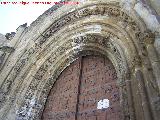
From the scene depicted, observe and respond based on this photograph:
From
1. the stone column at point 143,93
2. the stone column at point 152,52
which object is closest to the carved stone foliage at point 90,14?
the stone column at point 152,52

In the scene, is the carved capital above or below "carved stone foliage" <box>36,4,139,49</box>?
below

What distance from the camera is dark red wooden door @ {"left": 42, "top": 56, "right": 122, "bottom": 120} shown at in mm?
4074

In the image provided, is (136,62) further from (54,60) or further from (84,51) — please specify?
(54,60)

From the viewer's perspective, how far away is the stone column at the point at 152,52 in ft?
9.53

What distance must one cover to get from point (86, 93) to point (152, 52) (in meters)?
1.83

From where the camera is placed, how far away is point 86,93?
Answer: 457 cm

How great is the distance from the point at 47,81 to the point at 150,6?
2772 millimetres

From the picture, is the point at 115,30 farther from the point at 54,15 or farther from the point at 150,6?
the point at 54,15

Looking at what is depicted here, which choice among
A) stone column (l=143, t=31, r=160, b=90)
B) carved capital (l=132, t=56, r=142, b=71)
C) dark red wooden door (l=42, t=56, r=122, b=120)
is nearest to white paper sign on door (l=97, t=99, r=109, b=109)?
dark red wooden door (l=42, t=56, r=122, b=120)

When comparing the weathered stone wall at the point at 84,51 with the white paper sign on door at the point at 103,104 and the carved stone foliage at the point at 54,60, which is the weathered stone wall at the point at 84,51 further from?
the white paper sign on door at the point at 103,104

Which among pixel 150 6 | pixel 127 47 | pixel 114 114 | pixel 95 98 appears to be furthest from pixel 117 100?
pixel 150 6

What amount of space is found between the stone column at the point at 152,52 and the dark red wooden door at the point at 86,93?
1.12 metres

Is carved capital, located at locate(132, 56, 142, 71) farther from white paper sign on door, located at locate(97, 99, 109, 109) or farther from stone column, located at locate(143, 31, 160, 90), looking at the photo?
white paper sign on door, located at locate(97, 99, 109, 109)

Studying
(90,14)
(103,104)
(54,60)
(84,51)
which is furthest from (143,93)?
(54,60)
